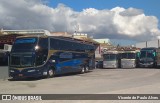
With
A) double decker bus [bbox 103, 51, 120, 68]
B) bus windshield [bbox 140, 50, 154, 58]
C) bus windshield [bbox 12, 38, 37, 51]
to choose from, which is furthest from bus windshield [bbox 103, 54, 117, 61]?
bus windshield [bbox 12, 38, 37, 51]

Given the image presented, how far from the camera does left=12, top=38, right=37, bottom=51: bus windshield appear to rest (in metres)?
28.5

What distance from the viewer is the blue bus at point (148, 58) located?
160 feet

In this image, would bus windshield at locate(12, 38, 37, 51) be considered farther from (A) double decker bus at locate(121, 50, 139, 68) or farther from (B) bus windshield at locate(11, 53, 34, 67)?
(A) double decker bus at locate(121, 50, 139, 68)

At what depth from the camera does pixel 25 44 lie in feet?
94.4

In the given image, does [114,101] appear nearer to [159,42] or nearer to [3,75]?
[3,75]

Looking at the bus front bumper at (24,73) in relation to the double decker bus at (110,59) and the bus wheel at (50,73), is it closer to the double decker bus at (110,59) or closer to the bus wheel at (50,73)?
the bus wheel at (50,73)

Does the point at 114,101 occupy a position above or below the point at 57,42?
below

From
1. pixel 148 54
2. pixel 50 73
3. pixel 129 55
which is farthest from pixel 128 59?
pixel 50 73

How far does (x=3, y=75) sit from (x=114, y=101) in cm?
1905

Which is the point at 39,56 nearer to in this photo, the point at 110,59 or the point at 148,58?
the point at 110,59

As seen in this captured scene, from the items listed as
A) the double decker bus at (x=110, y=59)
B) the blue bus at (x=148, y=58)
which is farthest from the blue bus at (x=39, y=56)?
the blue bus at (x=148, y=58)

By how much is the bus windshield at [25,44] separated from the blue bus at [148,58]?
2401 centimetres

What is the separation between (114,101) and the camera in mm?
13781

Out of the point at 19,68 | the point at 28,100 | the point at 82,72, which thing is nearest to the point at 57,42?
the point at 19,68
